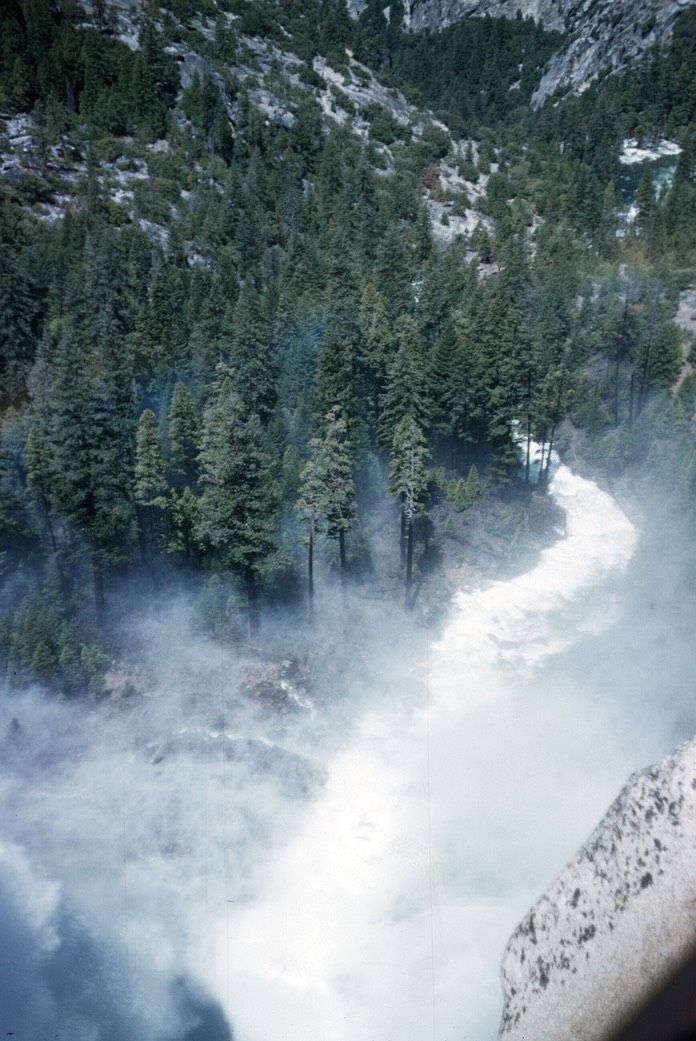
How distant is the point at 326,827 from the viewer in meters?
25.9

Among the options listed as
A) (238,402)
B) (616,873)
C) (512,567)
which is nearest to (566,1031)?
(616,873)

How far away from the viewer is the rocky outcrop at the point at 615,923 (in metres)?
6.97

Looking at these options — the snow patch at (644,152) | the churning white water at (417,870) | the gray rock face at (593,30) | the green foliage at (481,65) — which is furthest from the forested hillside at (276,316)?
the green foliage at (481,65)

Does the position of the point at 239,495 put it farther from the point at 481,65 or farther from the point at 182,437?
the point at 481,65

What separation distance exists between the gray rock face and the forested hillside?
1963 centimetres

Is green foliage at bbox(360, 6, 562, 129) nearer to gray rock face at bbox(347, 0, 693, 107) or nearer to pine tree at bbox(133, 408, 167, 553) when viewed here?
gray rock face at bbox(347, 0, 693, 107)

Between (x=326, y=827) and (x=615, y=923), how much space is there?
19.9 meters

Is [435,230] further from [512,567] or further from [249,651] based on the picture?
[249,651]

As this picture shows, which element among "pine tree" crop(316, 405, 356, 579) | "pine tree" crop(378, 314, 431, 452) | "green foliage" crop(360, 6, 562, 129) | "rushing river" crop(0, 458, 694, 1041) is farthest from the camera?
"green foliage" crop(360, 6, 562, 129)

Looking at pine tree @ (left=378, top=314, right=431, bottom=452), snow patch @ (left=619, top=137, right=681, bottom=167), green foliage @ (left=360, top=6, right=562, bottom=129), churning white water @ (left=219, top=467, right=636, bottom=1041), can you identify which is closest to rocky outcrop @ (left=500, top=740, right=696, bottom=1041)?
churning white water @ (left=219, top=467, right=636, bottom=1041)

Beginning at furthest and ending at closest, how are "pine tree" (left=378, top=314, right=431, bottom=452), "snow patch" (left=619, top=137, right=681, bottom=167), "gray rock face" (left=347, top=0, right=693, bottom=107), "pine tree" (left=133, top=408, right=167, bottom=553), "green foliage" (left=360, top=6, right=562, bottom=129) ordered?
"green foliage" (left=360, top=6, right=562, bottom=129) → "gray rock face" (left=347, top=0, right=693, bottom=107) → "snow patch" (left=619, top=137, right=681, bottom=167) → "pine tree" (left=378, top=314, right=431, bottom=452) → "pine tree" (left=133, top=408, right=167, bottom=553)

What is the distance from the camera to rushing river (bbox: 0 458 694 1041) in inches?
788

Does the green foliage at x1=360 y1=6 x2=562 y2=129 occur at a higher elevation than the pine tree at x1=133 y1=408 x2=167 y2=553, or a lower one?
higher

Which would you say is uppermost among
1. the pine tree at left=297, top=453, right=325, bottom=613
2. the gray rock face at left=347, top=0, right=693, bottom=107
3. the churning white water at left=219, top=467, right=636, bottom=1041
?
the gray rock face at left=347, top=0, right=693, bottom=107
